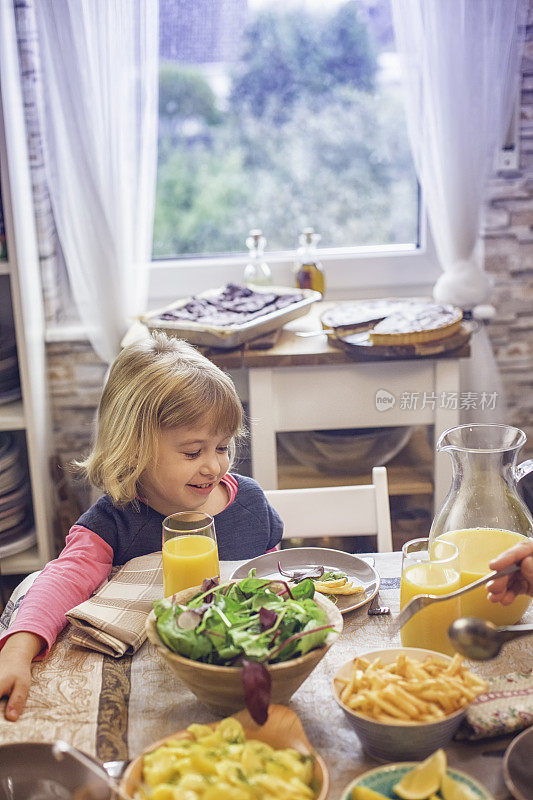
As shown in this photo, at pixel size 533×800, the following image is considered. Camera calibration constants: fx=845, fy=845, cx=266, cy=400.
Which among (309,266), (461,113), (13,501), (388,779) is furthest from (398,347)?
(388,779)

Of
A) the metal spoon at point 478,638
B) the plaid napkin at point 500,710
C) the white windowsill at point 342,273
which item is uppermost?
the white windowsill at point 342,273

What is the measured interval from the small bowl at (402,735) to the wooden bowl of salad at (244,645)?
6 centimetres

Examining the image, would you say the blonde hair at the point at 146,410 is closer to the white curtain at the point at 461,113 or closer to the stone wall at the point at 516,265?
the white curtain at the point at 461,113

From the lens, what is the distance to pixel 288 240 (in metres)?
2.78

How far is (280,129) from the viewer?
269 centimetres

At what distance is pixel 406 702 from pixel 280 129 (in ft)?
7.17

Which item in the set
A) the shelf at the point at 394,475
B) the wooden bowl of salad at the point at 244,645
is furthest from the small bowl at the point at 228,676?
the shelf at the point at 394,475

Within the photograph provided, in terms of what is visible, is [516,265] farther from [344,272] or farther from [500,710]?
[500,710]

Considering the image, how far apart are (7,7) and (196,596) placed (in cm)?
192

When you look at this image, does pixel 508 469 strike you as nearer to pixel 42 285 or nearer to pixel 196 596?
pixel 196 596

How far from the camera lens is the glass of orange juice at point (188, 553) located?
111cm

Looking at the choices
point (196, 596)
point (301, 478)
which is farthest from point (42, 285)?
point (196, 596)

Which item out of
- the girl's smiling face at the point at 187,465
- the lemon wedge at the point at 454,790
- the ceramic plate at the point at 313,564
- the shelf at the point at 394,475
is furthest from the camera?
the shelf at the point at 394,475

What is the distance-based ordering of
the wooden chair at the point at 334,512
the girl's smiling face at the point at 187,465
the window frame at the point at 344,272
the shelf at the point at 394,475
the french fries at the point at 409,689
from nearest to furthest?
1. the french fries at the point at 409,689
2. the girl's smiling face at the point at 187,465
3. the wooden chair at the point at 334,512
4. the shelf at the point at 394,475
5. the window frame at the point at 344,272
